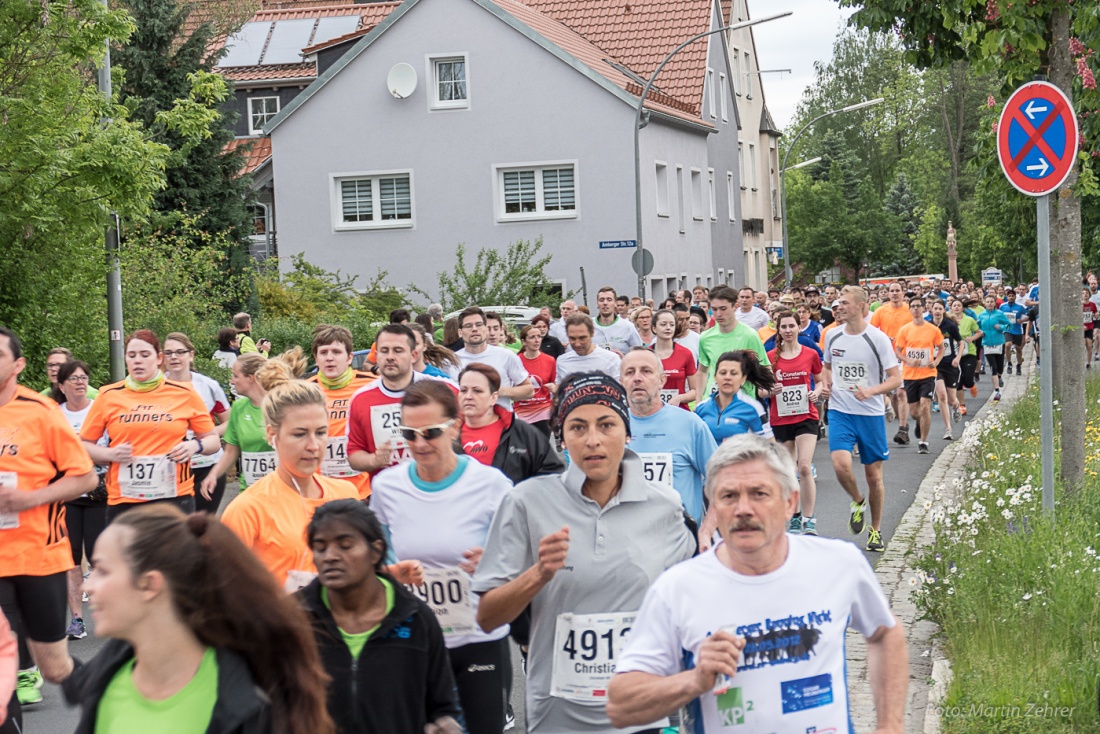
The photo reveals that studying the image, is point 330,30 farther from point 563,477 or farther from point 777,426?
point 563,477

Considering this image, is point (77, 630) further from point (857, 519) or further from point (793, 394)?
point (793, 394)

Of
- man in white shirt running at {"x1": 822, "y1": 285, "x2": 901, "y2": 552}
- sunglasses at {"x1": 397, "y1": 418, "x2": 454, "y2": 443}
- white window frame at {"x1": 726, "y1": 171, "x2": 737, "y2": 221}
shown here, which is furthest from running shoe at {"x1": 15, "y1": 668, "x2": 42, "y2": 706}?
white window frame at {"x1": 726, "y1": 171, "x2": 737, "y2": 221}

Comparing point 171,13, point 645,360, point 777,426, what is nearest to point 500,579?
point 645,360

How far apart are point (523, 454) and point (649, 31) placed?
4070 centimetres

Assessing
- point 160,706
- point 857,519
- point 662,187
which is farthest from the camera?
point 662,187

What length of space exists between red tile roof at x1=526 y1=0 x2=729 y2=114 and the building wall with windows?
5419mm

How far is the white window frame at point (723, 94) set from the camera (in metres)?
50.6

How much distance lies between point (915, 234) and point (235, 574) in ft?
303

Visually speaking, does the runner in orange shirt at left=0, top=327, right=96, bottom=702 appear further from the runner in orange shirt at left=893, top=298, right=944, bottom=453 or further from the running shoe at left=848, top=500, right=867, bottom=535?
the runner in orange shirt at left=893, top=298, right=944, bottom=453

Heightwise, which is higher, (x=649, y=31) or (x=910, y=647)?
(x=649, y=31)

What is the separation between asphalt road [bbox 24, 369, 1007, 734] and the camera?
7.85 metres

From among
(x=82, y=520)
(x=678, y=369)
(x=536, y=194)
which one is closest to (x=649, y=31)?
(x=536, y=194)

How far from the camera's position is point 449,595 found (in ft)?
17.6

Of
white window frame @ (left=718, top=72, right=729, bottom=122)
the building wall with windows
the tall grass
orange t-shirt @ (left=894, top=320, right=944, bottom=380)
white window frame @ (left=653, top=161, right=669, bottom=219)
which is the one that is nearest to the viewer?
the tall grass
